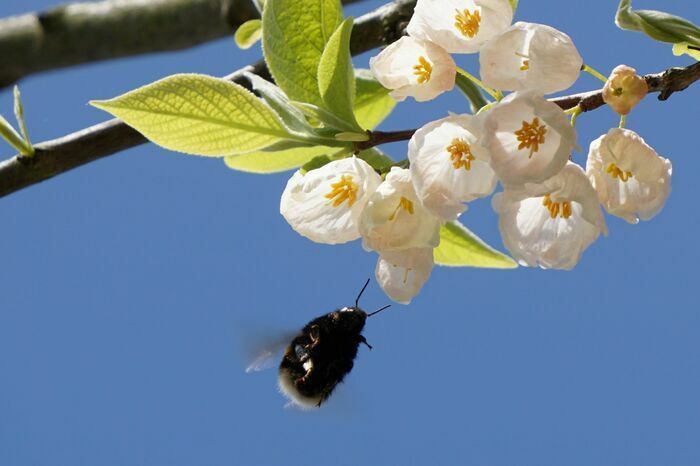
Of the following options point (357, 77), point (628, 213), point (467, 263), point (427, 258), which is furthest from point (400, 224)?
point (357, 77)

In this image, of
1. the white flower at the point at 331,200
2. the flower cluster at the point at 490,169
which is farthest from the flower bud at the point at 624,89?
the white flower at the point at 331,200

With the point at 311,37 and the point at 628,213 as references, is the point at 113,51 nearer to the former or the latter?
the point at 311,37

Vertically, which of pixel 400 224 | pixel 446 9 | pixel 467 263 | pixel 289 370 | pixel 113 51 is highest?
pixel 446 9

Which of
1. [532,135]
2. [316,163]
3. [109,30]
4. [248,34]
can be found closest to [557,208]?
[532,135]

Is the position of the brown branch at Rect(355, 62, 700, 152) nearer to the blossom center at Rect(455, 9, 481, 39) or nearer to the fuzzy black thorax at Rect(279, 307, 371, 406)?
the blossom center at Rect(455, 9, 481, 39)

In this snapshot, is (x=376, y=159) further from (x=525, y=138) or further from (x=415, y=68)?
(x=525, y=138)

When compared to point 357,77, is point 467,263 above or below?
below

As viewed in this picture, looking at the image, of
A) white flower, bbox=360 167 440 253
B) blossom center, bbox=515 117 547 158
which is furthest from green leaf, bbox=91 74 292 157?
blossom center, bbox=515 117 547 158

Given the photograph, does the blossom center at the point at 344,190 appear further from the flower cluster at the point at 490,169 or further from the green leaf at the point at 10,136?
the green leaf at the point at 10,136
